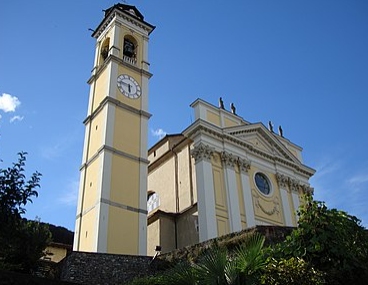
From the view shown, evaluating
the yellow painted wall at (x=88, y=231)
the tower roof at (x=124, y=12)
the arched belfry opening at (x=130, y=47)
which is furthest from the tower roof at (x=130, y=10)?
the yellow painted wall at (x=88, y=231)

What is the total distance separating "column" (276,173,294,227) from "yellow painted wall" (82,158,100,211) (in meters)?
12.0

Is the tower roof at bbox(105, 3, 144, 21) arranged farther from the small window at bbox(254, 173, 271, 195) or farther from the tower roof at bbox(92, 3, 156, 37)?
the small window at bbox(254, 173, 271, 195)

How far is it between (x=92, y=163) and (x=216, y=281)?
16889 mm

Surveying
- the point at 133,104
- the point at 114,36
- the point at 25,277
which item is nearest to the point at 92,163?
the point at 133,104

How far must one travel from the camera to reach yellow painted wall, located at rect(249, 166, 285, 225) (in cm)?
2694

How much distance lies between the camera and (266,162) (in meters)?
29.5

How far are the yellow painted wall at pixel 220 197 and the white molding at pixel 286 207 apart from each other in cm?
508

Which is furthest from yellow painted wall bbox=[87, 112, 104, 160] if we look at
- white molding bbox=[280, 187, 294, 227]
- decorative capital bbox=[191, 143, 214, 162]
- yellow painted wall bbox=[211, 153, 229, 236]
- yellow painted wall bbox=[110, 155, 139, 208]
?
white molding bbox=[280, 187, 294, 227]

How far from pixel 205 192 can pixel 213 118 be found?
559 cm

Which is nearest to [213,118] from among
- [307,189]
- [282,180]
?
[282,180]

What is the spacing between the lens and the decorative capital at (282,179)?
29.4 meters

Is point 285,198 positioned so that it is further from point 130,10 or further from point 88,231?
point 130,10

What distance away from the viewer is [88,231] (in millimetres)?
21609

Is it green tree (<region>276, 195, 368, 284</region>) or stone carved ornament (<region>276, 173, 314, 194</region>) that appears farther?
stone carved ornament (<region>276, 173, 314, 194</region>)
